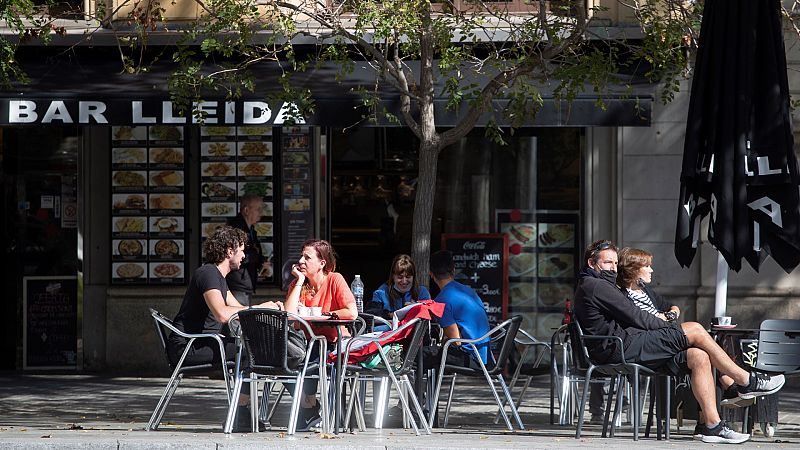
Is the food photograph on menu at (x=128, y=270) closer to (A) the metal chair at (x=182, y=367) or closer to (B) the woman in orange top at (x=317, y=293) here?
(B) the woman in orange top at (x=317, y=293)

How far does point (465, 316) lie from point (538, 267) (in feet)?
13.7

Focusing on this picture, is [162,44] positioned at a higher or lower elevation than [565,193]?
higher

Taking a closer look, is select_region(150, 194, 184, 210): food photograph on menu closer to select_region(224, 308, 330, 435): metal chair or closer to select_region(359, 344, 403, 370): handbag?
select_region(224, 308, 330, 435): metal chair

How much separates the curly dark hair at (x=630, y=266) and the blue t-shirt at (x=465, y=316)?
3.42ft

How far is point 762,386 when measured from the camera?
8.38 metres

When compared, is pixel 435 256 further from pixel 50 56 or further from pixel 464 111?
pixel 50 56

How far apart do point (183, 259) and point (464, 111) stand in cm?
344

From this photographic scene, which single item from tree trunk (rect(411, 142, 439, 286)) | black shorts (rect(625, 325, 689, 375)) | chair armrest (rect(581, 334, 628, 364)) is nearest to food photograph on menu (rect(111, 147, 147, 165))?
tree trunk (rect(411, 142, 439, 286))

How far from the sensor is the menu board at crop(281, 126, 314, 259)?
43.2 feet

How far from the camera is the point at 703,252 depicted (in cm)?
1270

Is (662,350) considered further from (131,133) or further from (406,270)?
(131,133)

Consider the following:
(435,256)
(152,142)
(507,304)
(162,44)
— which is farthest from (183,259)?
(435,256)


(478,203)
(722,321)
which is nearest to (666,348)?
(722,321)

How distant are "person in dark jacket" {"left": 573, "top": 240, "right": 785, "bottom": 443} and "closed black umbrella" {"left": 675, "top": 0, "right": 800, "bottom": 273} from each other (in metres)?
0.59
